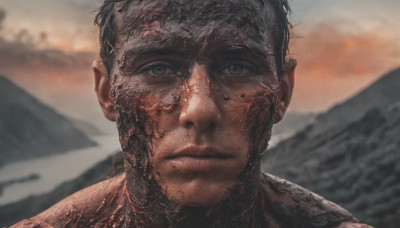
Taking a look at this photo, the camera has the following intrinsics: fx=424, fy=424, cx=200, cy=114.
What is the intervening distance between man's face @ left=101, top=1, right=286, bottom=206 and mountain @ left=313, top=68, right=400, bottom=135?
7261mm

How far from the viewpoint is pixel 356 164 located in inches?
283

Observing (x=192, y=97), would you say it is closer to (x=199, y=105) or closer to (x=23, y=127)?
(x=199, y=105)

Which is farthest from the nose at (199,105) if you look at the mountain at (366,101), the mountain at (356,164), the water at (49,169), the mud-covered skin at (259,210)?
the mountain at (366,101)

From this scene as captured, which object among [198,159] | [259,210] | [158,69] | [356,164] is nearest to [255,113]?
[198,159]

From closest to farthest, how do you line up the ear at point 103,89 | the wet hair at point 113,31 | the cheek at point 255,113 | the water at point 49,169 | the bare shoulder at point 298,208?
1. the cheek at point 255,113
2. the wet hair at point 113,31
3. the ear at point 103,89
4. the bare shoulder at point 298,208
5. the water at point 49,169

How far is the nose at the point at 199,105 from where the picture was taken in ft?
4.93

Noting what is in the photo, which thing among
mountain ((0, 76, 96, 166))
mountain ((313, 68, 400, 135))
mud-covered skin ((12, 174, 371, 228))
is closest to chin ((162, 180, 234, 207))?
mud-covered skin ((12, 174, 371, 228))

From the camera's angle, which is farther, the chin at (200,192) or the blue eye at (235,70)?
the blue eye at (235,70)

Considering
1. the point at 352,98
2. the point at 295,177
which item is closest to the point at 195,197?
the point at 295,177

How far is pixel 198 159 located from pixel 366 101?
8.30 metres

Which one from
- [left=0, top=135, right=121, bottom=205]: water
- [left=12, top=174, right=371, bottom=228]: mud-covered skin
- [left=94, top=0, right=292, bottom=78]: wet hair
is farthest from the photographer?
[left=0, top=135, right=121, bottom=205]: water

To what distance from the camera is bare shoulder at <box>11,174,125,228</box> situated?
88.4 inches

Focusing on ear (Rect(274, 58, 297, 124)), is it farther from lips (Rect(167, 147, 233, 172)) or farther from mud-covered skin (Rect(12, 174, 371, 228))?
lips (Rect(167, 147, 233, 172))

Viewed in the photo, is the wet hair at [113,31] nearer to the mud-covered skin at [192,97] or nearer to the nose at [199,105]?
the mud-covered skin at [192,97]
